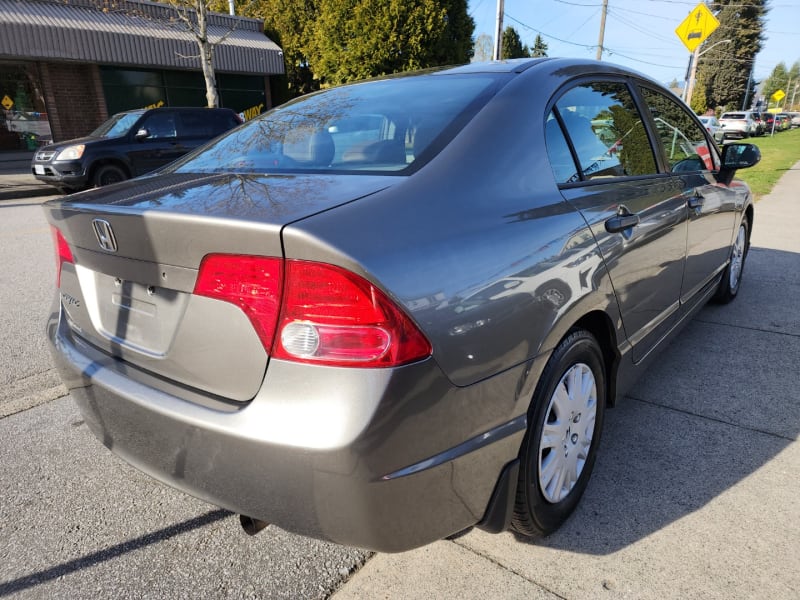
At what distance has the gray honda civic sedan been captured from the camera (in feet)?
4.62

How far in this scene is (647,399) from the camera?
319cm

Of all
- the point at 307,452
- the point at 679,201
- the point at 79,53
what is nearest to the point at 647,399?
the point at 679,201

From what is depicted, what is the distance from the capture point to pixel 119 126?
1157 centimetres

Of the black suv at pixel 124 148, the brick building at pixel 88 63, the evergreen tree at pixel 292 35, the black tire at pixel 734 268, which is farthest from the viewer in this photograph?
the evergreen tree at pixel 292 35

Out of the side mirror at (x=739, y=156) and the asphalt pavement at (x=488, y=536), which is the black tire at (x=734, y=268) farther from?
the asphalt pavement at (x=488, y=536)

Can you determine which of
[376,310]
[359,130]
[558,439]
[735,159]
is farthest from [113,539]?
[735,159]

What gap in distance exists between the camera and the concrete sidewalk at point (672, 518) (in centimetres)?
192

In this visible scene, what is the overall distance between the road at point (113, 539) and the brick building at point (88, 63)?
14.7 meters

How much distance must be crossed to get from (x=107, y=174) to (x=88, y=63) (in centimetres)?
797

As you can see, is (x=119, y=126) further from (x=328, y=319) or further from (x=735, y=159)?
(x=328, y=319)

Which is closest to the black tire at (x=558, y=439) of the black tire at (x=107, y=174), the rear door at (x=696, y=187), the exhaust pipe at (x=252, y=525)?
the exhaust pipe at (x=252, y=525)

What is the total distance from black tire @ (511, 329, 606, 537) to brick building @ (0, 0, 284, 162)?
15.5m

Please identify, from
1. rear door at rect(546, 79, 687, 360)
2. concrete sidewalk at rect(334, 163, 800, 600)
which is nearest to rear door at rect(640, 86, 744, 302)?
rear door at rect(546, 79, 687, 360)

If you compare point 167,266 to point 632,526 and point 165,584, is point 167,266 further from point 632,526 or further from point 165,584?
point 632,526
